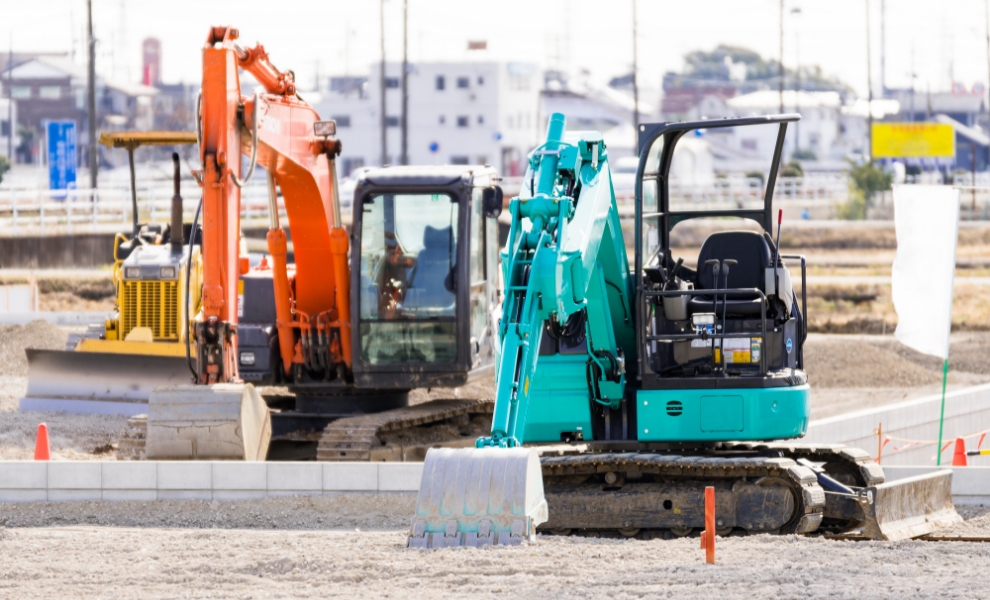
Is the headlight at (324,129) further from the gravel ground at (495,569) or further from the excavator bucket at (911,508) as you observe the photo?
the excavator bucket at (911,508)

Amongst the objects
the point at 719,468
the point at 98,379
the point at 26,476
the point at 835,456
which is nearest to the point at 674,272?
the point at 719,468

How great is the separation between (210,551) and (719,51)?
489ft

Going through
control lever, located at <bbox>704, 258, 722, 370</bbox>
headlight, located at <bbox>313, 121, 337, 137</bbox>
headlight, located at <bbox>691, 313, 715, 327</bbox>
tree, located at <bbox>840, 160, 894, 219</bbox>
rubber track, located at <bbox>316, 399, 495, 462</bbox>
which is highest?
tree, located at <bbox>840, 160, 894, 219</bbox>

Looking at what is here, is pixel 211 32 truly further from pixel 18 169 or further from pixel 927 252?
pixel 18 169

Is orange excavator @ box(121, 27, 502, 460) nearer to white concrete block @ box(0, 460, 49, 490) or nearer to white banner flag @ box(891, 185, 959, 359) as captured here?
white concrete block @ box(0, 460, 49, 490)

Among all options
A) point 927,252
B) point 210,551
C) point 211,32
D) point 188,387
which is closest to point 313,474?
point 188,387

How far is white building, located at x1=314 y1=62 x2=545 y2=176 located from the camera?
85875 millimetres

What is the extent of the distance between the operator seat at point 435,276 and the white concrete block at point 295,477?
2587 mm

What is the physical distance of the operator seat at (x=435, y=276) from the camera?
12.9m

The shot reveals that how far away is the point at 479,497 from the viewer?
25.6 ft

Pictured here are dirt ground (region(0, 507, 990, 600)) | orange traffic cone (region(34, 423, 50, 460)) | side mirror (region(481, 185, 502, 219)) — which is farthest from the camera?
side mirror (region(481, 185, 502, 219))

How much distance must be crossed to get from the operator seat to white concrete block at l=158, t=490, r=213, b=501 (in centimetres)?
297

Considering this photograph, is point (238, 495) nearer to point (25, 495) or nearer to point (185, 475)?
point (185, 475)

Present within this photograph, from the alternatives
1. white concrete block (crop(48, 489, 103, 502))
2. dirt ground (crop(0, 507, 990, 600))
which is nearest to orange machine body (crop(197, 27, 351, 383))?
white concrete block (crop(48, 489, 103, 502))
